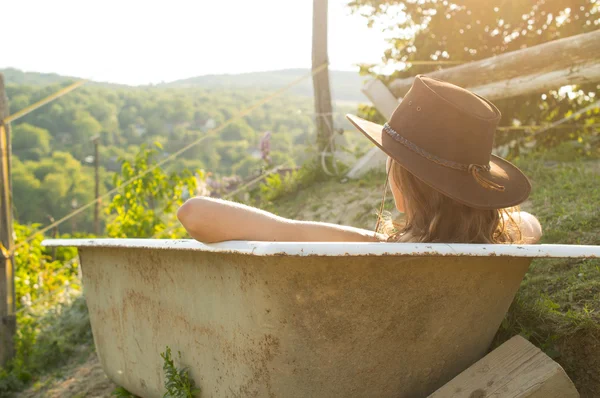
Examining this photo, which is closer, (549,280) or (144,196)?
(549,280)

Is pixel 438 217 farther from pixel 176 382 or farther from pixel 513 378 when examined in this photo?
pixel 176 382

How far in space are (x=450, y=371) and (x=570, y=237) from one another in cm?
121

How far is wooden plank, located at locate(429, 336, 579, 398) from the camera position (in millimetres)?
1671

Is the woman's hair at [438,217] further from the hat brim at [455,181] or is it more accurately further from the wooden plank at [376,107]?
the wooden plank at [376,107]

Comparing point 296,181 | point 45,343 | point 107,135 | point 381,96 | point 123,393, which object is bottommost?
point 107,135

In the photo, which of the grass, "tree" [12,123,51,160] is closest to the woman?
the grass

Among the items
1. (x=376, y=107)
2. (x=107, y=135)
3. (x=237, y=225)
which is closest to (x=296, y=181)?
(x=376, y=107)

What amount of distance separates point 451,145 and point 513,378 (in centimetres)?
66

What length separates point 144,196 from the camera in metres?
5.75

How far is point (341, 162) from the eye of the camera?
223 inches

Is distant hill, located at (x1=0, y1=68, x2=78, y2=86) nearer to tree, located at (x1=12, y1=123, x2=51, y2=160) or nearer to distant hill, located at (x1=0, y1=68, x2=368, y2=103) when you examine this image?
distant hill, located at (x1=0, y1=68, x2=368, y2=103)

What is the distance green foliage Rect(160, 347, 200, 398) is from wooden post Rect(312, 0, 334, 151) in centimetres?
366

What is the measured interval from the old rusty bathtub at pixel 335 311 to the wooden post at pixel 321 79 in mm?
3730

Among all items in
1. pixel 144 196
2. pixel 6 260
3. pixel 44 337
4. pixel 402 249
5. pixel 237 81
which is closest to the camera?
pixel 402 249
